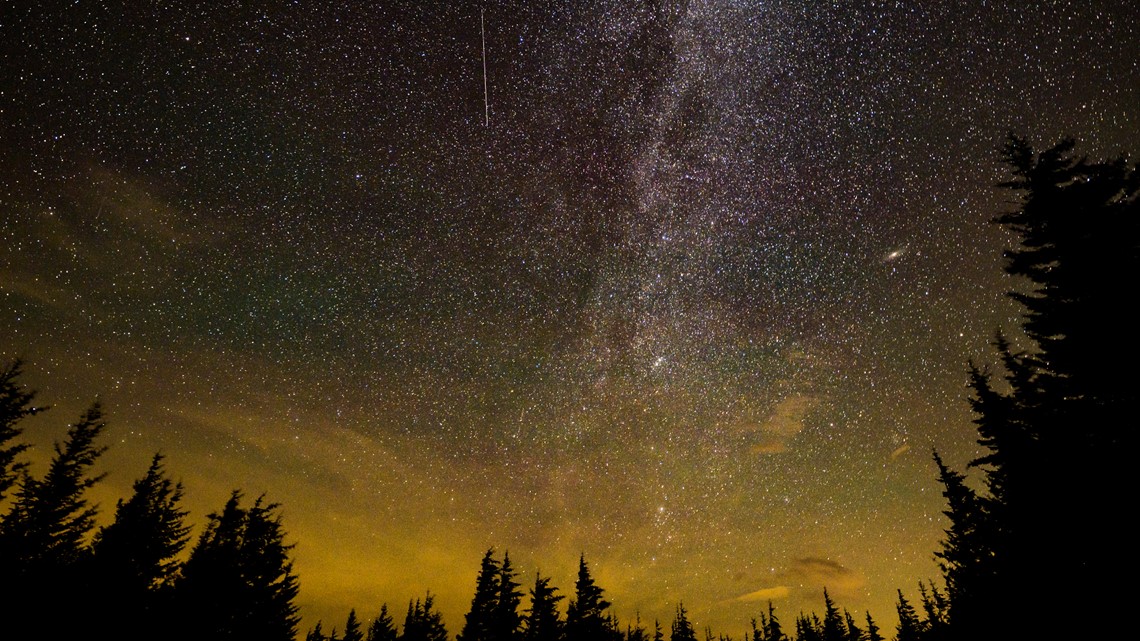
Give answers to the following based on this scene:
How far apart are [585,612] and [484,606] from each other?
6830 mm

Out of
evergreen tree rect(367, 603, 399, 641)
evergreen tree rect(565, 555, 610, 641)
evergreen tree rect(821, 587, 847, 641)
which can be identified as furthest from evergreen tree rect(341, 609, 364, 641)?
evergreen tree rect(821, 587, 847, 641)

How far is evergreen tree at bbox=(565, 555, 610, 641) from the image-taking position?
102ft

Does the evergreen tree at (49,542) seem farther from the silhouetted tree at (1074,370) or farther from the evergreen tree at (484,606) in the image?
the silhouetted tree at (1074,370)

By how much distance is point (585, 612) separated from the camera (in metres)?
31.9

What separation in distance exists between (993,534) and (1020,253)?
1194 centimetres

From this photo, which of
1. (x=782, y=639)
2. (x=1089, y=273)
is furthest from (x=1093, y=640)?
(x=782, y=639)

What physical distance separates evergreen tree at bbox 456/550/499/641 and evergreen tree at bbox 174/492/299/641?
461 inches

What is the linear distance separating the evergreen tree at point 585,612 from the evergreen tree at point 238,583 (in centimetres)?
1718

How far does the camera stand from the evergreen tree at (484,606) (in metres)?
30.4

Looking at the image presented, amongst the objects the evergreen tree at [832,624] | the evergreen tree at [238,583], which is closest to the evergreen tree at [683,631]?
the evergreen tree at [832,624]

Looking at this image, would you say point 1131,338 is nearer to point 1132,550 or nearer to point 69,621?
point 1132,550

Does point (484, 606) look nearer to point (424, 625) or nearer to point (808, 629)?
point (424, 625)

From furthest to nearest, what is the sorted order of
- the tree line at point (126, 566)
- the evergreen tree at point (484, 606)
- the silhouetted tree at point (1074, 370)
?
the evergreen tree at point (484, 606)
the tree line at point (126, 566)
the silhouetted tree at point (1074, 370)

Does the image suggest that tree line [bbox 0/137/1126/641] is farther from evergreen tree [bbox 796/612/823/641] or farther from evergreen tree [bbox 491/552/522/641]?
evergreen tree [bbox 796/612/823/641]
